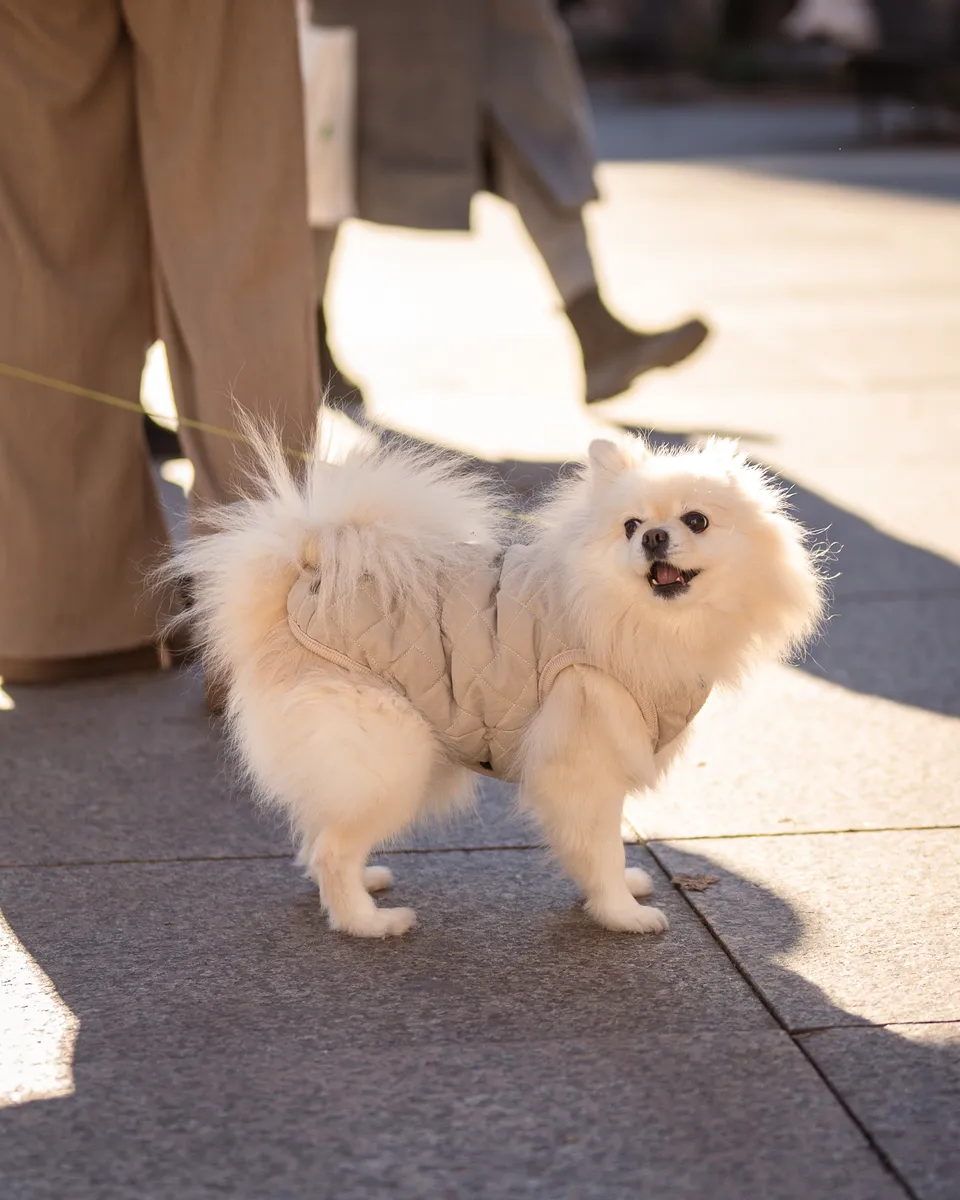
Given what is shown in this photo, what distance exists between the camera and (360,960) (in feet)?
9.79

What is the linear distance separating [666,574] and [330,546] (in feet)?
2.05

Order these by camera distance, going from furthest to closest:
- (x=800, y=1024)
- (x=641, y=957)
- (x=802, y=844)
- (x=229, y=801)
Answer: (x=229, y=801) < (x=802, y=844) < (x=641, y=957) < (x=800, y=1024)

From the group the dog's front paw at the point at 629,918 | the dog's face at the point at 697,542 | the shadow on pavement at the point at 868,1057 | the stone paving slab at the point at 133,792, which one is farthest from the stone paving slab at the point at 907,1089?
the stone paving slab at the point at 133,792

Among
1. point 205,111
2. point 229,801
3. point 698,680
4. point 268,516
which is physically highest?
point 205,111

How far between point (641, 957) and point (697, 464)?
912 mm

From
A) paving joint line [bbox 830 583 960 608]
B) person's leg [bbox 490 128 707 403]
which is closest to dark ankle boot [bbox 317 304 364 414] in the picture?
person's leg [bbox 490 128 707 403]

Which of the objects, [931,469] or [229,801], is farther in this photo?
[931,469]

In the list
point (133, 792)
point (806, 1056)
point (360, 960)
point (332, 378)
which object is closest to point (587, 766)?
point (360, 960)

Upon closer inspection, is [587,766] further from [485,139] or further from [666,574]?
[485,139]

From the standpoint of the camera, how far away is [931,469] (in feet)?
20.4

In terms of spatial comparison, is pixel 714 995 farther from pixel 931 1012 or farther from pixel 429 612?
pixel 429 612

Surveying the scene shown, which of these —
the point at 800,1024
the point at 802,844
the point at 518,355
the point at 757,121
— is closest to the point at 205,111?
the point at 802,844

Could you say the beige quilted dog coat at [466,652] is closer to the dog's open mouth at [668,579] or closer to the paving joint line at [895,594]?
the dog's open mouth at [668,579]

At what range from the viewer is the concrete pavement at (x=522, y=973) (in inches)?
92.7
